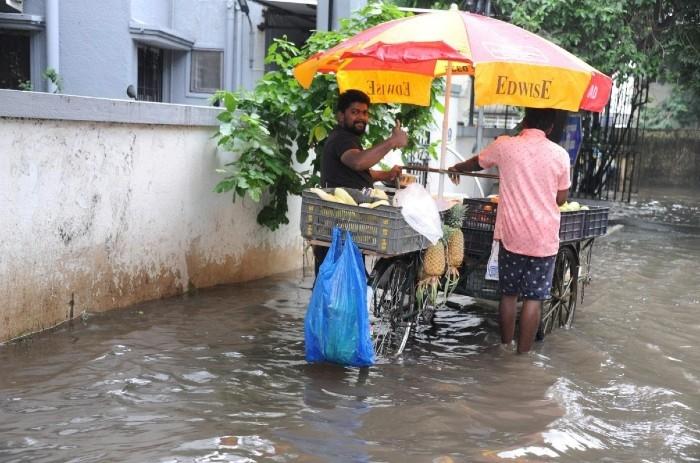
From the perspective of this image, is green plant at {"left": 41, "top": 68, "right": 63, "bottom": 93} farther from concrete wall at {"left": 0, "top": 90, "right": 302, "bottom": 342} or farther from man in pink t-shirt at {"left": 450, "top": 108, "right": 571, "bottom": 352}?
man in pink t-shirt at {"left": 450, "top": 108, "right": 571, "bottom": 352}

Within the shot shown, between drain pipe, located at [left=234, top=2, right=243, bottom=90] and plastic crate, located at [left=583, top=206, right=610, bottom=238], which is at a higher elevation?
drain pipe, located at [left=234, top=2, right=243, bottom=90]

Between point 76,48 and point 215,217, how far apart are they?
513 centimetres

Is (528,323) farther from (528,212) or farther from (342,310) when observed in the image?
(342,310)

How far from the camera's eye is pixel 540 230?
17.9 ft

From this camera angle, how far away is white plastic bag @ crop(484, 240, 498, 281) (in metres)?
5.75

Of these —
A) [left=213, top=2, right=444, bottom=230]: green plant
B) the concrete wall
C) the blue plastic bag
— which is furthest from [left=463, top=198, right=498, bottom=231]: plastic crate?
the concrete wall

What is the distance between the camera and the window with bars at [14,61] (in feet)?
35.9

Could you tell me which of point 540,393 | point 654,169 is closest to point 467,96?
point 654,169

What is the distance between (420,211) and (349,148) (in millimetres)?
819

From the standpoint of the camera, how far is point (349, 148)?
561 centimetres

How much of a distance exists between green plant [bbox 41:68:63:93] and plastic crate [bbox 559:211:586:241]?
7.20 metres

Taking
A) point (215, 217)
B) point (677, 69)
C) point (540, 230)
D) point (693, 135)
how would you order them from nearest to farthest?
1. point (540, 230)
2. point (215, 217)
3. point (677, 69)
4. point (693, 135)

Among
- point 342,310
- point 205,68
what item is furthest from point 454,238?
point 205,68

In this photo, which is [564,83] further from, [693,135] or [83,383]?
[693,135]
